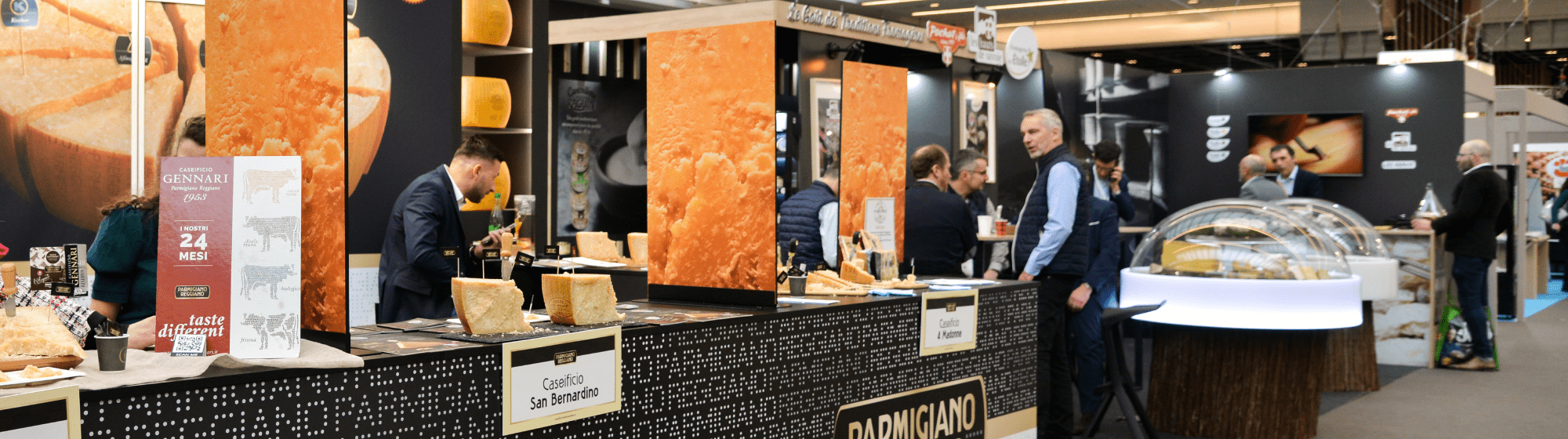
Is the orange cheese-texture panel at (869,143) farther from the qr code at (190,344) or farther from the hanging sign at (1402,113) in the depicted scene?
the hanging sign at (1402,113)

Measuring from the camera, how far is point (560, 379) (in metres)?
2.38

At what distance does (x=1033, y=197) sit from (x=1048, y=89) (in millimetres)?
5474

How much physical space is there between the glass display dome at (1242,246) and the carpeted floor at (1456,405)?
75 centimetres

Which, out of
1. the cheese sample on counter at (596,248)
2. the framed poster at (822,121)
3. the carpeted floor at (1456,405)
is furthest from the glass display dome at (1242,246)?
the framed poster at (822,121)

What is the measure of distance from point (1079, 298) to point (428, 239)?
2.61 meters

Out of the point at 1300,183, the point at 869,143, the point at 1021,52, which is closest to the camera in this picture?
the point at 869,143

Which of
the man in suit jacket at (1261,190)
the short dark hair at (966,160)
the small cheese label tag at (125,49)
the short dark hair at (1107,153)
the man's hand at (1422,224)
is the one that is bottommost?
the man's hand at (1422,224)

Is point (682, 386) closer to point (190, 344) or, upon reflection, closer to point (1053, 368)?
point (190, 344)

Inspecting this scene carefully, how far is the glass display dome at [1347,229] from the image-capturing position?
646 cm

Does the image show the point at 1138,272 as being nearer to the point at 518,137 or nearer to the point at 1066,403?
the point at 1066,403

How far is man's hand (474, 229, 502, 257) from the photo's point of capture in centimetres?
409

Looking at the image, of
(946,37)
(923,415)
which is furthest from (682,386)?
(946,37)

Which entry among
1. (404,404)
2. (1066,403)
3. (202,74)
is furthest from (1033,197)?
(202,74)

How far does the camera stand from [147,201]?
2781 millimetres
